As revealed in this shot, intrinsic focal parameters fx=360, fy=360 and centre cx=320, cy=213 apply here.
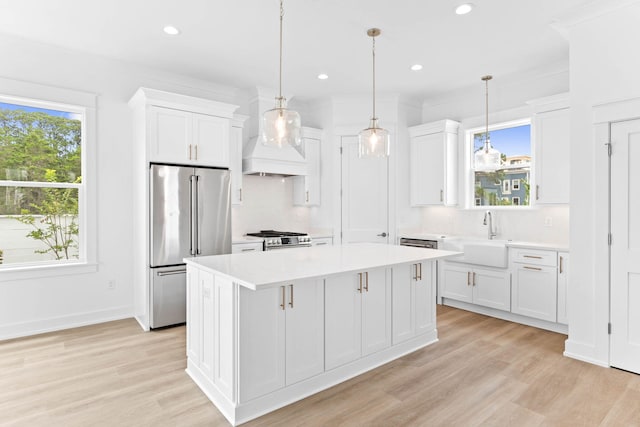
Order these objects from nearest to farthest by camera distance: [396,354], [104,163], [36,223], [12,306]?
[396,354] → [12,306] → [36,223] → [104,163]

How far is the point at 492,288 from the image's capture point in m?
4.30

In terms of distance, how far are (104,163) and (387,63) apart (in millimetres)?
3488

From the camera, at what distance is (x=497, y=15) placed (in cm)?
319

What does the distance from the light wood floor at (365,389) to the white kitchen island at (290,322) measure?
12 cm

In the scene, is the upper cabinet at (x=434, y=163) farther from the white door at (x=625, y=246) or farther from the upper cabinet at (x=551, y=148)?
the white door at (x=625, y=246)

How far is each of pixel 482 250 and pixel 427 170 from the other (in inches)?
58.6

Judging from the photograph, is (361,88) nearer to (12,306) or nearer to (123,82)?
(123,82)

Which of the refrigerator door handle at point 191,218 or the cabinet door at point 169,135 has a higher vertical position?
the cabinet door at point 169,135

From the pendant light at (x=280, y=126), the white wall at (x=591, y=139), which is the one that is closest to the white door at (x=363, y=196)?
the white wall at (x=591, y=139)

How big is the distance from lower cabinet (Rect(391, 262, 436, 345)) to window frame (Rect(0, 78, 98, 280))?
3.35 metres

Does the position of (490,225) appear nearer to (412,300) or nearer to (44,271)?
(412,300)

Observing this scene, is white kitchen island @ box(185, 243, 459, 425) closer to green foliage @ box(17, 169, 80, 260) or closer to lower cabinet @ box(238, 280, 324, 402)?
lower cabinet @ box(238, 280, 324, 402)

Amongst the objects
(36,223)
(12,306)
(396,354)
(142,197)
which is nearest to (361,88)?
(142,197)

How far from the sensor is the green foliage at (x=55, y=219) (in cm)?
384
